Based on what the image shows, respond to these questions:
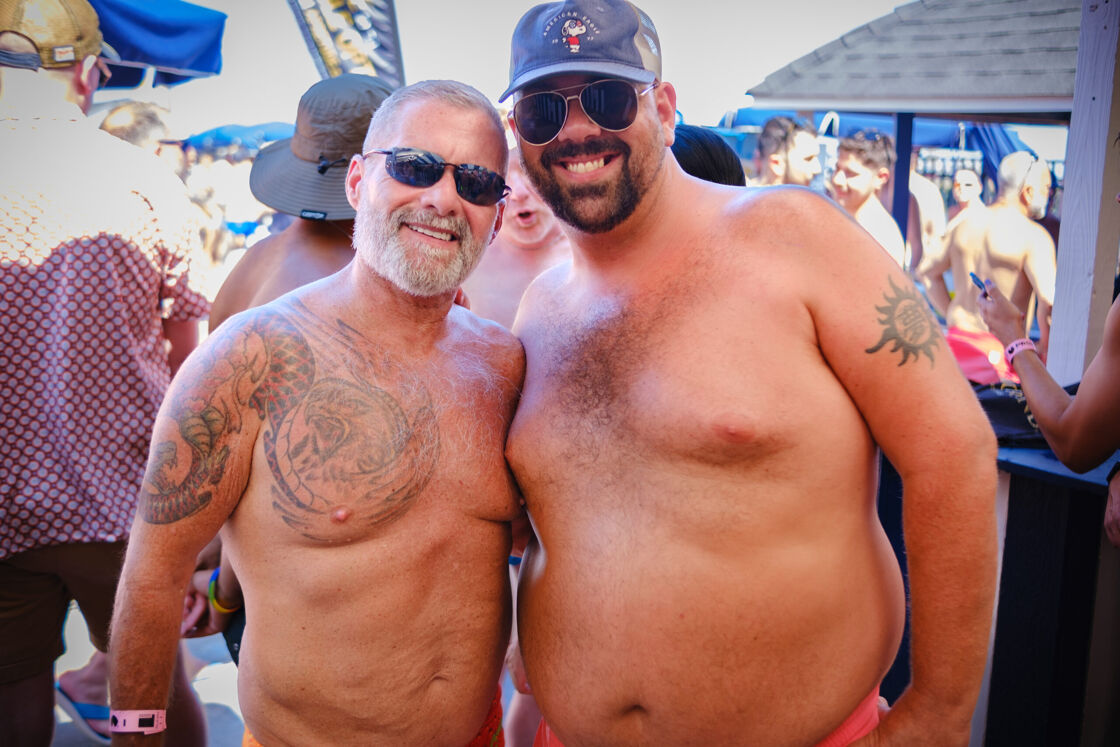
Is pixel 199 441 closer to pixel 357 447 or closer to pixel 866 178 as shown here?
pixel 357 447

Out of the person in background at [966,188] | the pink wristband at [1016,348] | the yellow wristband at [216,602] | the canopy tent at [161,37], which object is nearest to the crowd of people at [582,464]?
the yellow wristband at [216,602]

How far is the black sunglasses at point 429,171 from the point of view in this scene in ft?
6.35

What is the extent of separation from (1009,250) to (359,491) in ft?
25.7

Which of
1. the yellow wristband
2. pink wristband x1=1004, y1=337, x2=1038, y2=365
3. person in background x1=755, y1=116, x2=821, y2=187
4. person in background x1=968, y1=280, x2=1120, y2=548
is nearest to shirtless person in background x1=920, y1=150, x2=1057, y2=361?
person in background x1=755, y1=116, x2=821, y2=187

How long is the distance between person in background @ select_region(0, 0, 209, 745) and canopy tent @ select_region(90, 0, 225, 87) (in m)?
4.07

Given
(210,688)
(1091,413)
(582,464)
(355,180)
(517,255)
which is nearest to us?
(582,464)

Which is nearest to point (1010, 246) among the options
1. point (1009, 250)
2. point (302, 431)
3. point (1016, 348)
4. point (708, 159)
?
point (1009, 250)

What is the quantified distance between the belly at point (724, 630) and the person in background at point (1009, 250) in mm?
6360

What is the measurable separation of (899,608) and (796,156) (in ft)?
23.3

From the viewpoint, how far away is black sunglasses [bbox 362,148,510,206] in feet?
6.35

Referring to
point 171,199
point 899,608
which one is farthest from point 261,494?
point 171,199

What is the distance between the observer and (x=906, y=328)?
64.8 inches

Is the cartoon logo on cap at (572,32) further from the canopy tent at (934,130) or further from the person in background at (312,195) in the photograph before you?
the canopy tent at (934,130)

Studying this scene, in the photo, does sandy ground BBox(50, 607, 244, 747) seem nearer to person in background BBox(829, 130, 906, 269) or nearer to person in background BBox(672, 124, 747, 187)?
person in background BBox(672, 124, 747, 187)
